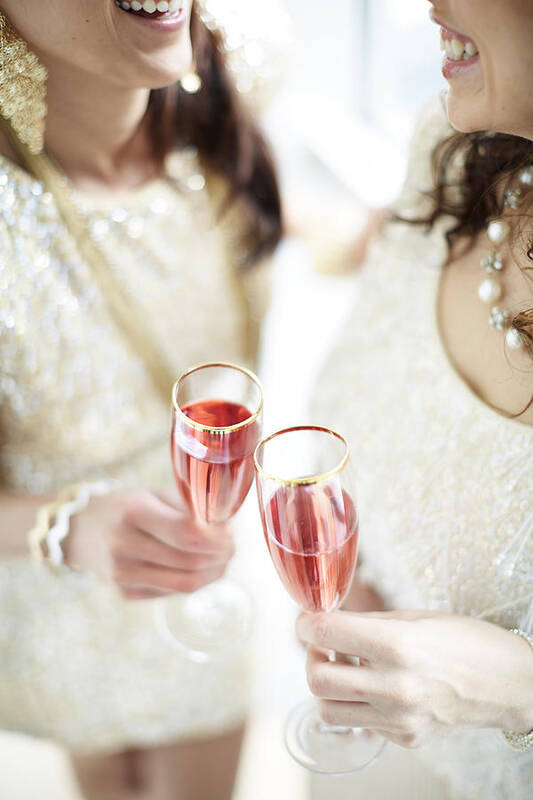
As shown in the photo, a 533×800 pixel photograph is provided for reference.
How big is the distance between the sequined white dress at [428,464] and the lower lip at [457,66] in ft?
0.85

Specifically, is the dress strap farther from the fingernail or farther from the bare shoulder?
the fingernail

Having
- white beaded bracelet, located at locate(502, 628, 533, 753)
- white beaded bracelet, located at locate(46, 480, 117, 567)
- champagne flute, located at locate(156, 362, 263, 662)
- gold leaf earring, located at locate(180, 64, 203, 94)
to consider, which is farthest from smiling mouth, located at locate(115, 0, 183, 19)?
white beaded bracelet, located at locate(502, 628, 533, 753)

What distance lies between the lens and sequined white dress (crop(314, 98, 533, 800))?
30.5 inches

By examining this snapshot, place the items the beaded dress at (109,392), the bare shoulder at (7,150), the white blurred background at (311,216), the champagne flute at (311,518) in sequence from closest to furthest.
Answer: the champagne flute at (311,518) < the bare shoulder at (7,150) < the beaded dress at (109,392) < the white blurred background at (311,216)

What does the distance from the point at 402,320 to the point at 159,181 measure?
0.41 m

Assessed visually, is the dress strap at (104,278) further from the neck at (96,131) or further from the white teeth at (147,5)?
the white teeth at (147,5)

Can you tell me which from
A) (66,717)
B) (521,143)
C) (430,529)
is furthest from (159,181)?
(66,717)

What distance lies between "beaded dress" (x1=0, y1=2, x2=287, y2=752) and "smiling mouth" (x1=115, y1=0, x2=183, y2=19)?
252mm

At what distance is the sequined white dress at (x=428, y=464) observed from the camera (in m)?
0.77

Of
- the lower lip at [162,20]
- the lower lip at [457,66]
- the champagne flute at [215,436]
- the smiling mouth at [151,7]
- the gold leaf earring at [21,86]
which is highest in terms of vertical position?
the lower lip at [457,66]

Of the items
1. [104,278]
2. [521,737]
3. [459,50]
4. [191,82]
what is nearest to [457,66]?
[459,50]

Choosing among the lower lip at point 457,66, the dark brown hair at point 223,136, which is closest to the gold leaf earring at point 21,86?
the dark brown hair at point 223,136

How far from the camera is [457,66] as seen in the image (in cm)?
69

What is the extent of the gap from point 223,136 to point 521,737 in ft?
2.92
